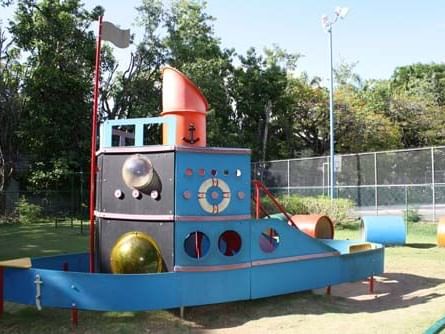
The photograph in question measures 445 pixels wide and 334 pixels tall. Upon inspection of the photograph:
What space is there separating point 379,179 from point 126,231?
18.6m

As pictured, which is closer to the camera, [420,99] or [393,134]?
[393,134]

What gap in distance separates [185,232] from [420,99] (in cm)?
3677

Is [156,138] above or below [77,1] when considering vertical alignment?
below

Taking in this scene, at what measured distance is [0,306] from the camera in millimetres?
6250

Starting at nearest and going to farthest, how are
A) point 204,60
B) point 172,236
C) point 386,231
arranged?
point 172,236, point 386,231, point 204,60

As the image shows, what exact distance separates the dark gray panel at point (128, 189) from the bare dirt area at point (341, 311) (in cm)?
140

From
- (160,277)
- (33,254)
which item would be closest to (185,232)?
(160,277)

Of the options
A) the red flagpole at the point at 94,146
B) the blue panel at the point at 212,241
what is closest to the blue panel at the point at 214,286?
the blue panel at the point at 212,241

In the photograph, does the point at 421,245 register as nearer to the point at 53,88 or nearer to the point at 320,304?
the point at 320,304

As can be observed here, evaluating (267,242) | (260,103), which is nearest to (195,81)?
(260,103)

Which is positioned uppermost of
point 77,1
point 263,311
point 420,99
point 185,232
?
point 77,1

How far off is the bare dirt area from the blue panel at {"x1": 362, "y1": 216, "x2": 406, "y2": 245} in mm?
4906

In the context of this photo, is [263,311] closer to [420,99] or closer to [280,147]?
[280,147]

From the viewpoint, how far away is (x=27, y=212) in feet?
74.3
